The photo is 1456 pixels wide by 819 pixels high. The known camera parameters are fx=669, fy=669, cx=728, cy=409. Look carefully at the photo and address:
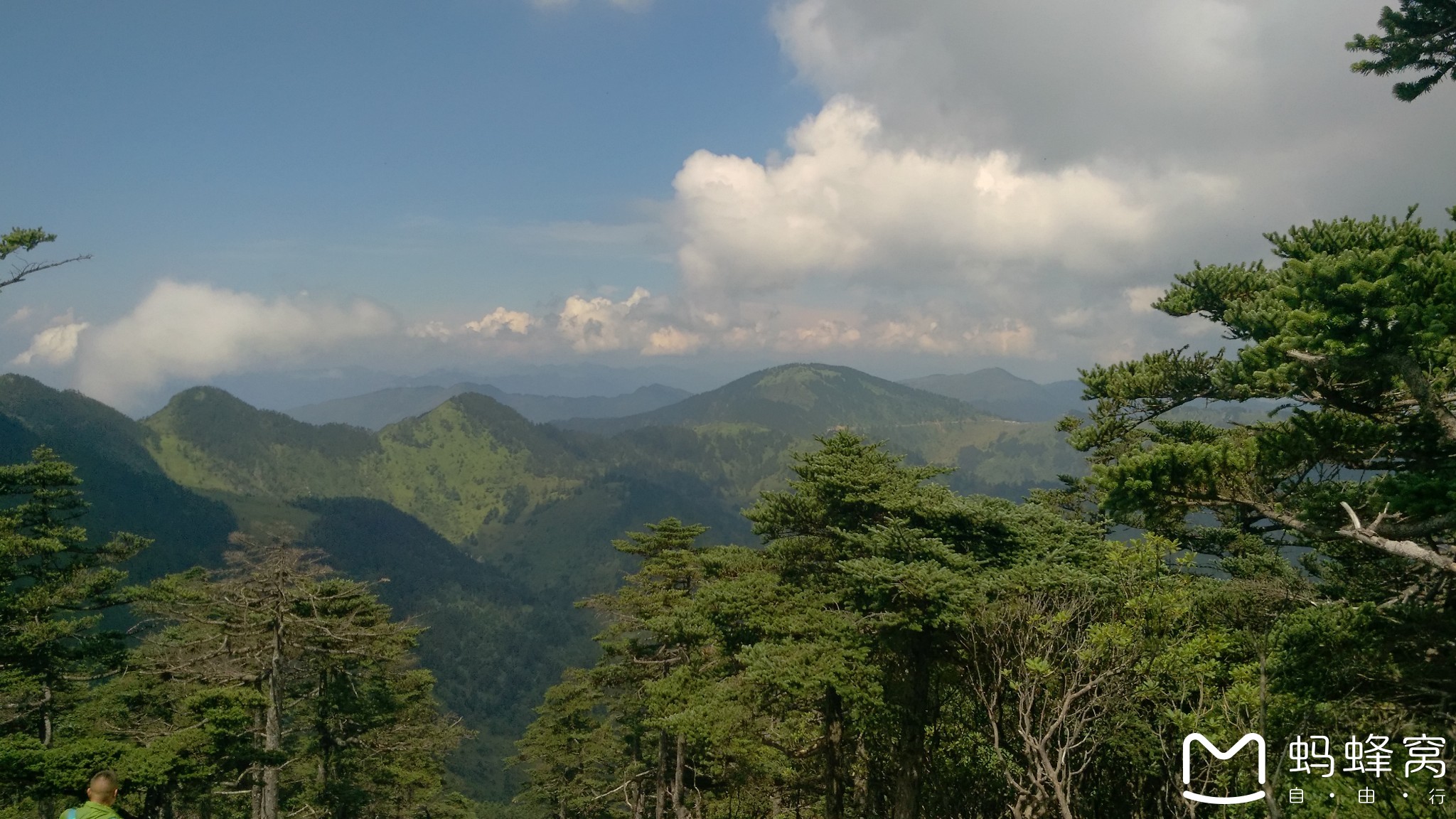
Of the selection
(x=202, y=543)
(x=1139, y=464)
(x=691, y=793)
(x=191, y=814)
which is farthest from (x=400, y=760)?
(x=202, y=543)

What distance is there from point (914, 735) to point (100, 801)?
40.2ft

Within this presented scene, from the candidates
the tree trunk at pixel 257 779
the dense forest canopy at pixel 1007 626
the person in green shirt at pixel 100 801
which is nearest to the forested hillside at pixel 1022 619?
the dense forest canopy at pixel 1007 626

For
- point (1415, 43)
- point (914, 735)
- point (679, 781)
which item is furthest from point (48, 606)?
point (1415, 43)

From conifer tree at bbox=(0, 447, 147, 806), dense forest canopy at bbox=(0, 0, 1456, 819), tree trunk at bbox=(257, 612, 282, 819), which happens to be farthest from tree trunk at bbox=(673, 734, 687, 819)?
conifer tree at bbox=(0, 447, 147, 806)

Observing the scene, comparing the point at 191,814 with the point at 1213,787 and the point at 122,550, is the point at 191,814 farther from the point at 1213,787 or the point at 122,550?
the point at 1213,787

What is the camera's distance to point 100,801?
728 cm

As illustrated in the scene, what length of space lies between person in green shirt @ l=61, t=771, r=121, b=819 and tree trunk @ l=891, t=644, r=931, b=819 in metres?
11.9

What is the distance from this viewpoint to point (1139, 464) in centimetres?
925

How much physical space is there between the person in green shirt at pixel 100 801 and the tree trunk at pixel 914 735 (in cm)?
1194

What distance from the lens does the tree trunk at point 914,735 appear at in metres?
13.1

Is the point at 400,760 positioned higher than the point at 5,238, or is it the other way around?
the point at 5,238

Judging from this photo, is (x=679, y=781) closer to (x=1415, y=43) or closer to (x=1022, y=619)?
(x=1022, y=619)

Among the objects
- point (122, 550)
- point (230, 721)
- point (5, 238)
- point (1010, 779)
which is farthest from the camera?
point (122, 550)

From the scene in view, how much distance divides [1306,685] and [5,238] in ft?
79.1
